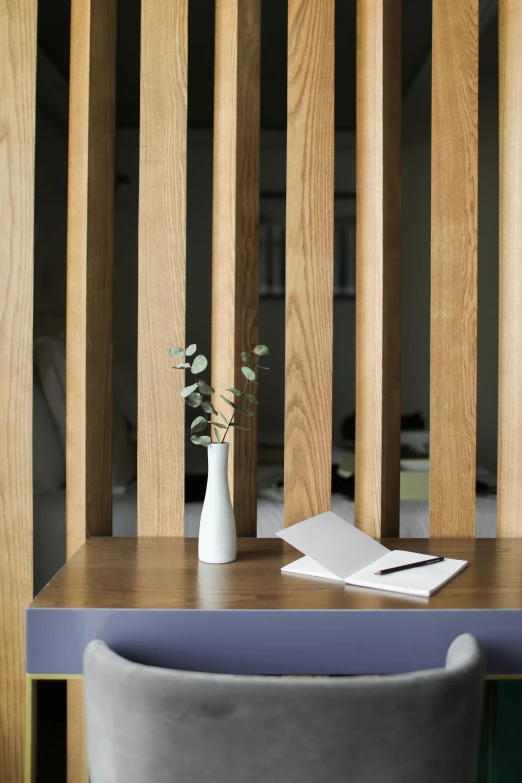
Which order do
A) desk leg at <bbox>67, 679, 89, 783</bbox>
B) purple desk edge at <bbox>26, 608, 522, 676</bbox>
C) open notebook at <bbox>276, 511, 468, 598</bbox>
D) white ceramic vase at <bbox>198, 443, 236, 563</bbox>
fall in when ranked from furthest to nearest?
desk leg at <bbox>67, 679, 89, 783</bbox> → white ceramic vase at <bbox>198, 443, 236, 563</bbox> → open notebook at <bbox>276, 511, 468, 598</bbox> → purple desk edge at <bbox>26, 608, 522, 676</bbox>

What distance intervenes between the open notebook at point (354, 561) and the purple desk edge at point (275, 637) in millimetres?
88

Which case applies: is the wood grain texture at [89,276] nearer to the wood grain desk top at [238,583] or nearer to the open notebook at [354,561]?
the wood grain desk top at [238,583]

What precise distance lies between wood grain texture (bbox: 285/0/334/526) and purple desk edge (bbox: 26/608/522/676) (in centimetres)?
50

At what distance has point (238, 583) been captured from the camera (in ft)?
3.69

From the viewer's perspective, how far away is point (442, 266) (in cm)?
151

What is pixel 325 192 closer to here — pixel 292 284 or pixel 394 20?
pixel 292 284

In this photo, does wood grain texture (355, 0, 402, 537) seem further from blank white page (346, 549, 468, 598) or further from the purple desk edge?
the purple desk edge

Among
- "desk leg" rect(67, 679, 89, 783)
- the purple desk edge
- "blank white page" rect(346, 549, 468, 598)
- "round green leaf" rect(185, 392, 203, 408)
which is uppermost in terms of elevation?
"round green leaf" rect(185, 392, 203, 408)

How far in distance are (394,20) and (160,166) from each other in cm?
63

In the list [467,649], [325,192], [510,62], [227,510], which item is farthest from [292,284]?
[467,649]

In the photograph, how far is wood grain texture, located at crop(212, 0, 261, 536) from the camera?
1453mm

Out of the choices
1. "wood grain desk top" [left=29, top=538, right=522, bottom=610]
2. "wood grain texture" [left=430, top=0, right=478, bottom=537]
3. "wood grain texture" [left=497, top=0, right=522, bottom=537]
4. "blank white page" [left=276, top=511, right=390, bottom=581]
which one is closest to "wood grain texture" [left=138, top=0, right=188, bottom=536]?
"wood grain desk top" [left=29, top=538, right=522, bottom=610]

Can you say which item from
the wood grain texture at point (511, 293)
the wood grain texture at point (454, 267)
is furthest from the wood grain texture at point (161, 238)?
the wood grain texture at point (511, 293)

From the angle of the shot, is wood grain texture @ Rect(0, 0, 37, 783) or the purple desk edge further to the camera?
wood grain texture @ Rect(0, 0, 37, 783)
